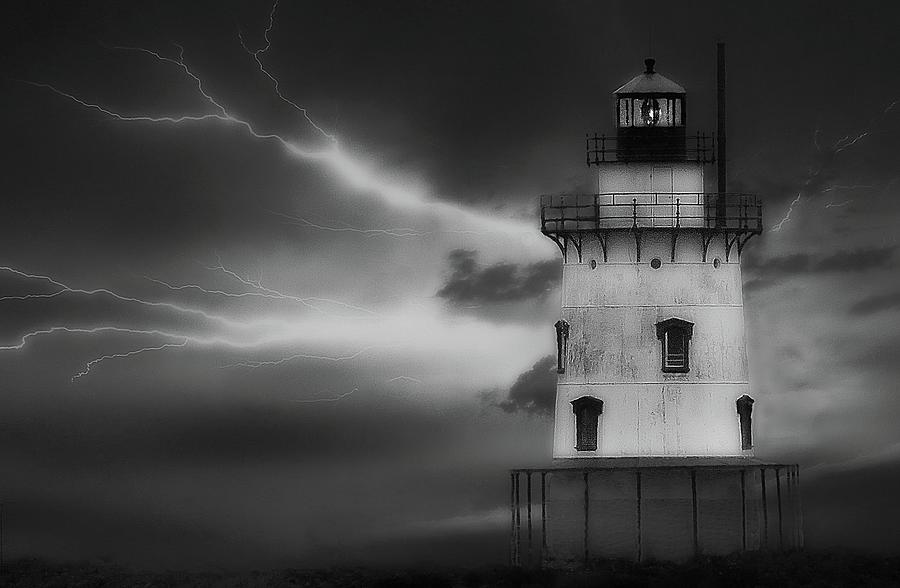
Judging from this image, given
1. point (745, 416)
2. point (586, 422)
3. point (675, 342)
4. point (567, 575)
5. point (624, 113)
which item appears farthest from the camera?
point (624, 113)

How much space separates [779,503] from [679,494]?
2974 millimetres

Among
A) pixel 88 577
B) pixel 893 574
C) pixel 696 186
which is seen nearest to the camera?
pixel 893 574

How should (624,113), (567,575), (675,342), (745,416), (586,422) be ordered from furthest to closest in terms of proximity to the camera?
(624,113) < (675,342) < (745,416) < (586,422) < (567,575)

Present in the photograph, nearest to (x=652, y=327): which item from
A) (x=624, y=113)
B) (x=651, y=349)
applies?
(x=651, y=349)

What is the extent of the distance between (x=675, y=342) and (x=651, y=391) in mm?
1666

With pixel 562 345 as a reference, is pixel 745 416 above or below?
below

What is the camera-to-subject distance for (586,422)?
56.4 metres

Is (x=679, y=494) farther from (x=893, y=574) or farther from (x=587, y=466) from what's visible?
(x=893, y=574)

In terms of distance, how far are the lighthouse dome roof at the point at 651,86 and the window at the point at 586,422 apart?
9.86 meters

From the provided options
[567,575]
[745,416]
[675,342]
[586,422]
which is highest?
[675,342]

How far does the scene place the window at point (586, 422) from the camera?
56344mm

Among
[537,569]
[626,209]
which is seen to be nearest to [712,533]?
[537,569]

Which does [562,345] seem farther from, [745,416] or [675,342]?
[745,416]

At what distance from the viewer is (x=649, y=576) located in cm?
5175
